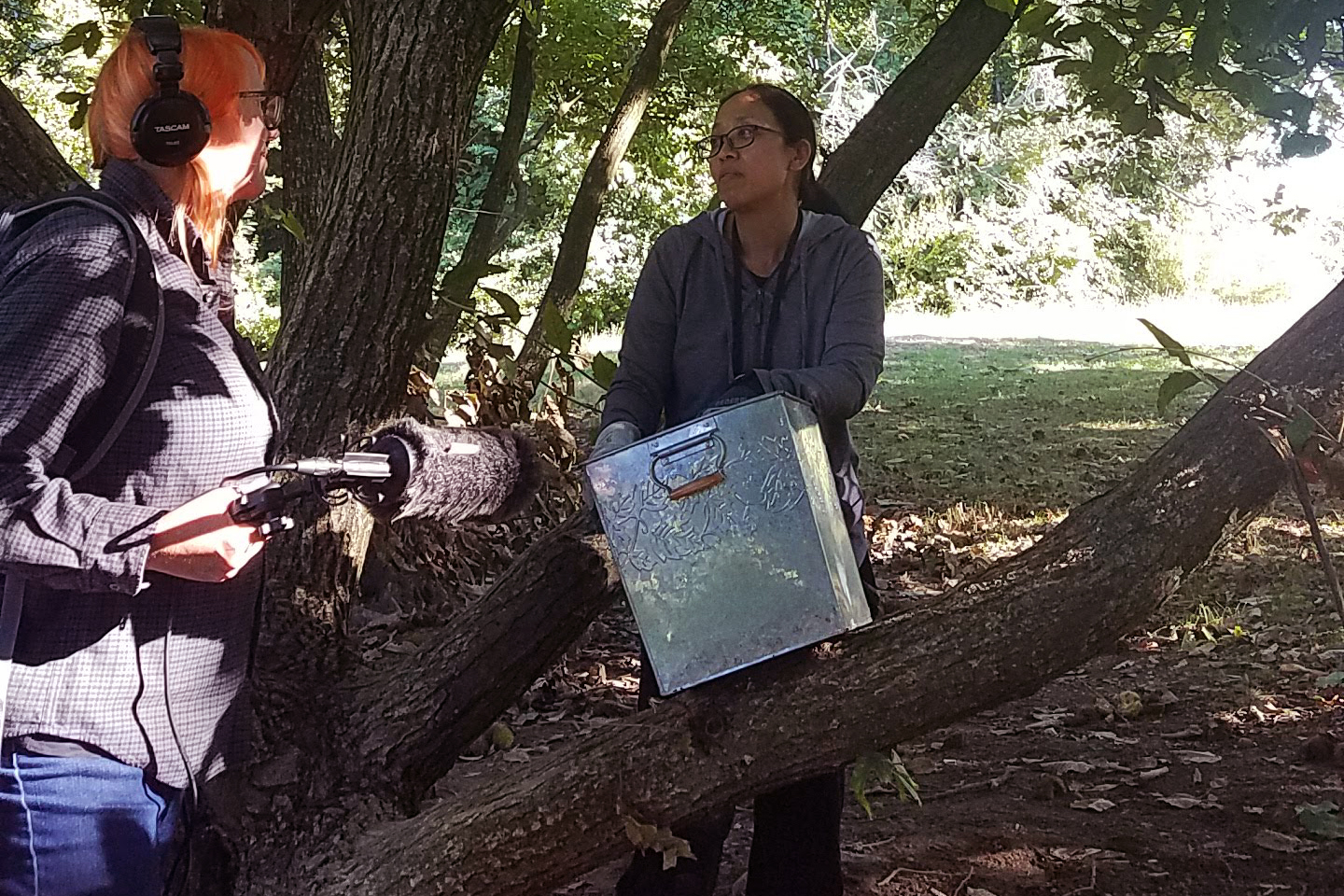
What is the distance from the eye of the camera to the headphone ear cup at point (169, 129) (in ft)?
5.86

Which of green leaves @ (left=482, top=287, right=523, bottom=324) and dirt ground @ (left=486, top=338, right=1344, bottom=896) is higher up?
green leaves @ (left=482, top=287, right=523, bottom=324)

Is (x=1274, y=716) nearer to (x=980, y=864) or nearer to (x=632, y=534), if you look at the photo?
(x=980, y=864)

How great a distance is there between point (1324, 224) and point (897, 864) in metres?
20.9

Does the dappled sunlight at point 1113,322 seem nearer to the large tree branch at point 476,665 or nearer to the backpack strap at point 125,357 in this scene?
the large tree branch at point 476,665

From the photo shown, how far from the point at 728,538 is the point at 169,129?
3.24 feet

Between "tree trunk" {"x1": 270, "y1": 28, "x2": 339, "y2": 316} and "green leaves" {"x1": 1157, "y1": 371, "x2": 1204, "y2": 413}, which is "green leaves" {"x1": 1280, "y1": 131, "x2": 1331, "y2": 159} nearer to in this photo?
"green leaves" {"x1": 1157, "y1": 371, "x2": 1204, "y2": 413}

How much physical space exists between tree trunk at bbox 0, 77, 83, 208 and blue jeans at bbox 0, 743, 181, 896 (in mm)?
1460

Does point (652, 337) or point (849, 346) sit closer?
point (849, 346)

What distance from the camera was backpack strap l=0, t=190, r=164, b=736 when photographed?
68.3 inches

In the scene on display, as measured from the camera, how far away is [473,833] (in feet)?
7.86

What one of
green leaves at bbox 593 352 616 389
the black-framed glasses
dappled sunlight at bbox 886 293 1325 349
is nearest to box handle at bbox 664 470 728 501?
the black-framed glasses

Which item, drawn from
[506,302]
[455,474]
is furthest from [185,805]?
[506,302]

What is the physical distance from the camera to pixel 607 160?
7164 millimetres

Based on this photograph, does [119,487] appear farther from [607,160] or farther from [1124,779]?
[607,160]
